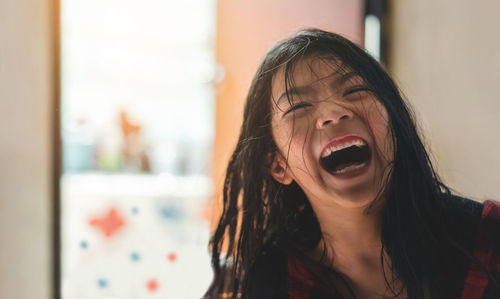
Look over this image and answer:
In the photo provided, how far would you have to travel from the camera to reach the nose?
634mm

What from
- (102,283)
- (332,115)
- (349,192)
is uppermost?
(332,115)

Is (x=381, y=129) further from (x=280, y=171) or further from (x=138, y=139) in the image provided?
(x=138, y=139)

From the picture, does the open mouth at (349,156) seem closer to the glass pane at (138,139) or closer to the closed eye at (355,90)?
the closed eye at (355,90)

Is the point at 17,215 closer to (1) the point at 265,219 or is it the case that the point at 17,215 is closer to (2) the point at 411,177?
(1) the point at 265,219

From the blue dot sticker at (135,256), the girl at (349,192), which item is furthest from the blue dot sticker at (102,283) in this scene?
the girl at (349,192)

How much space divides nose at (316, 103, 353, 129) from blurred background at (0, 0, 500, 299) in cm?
49

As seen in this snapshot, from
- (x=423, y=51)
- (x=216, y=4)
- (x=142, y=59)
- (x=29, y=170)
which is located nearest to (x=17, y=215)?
(x=29, y=170)

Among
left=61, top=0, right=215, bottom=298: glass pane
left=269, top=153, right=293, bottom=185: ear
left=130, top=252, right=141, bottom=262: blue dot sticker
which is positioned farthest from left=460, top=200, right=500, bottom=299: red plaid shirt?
left=130, top=252, right=141, bottom=262: blue dot sticker

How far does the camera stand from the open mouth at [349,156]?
637 mm

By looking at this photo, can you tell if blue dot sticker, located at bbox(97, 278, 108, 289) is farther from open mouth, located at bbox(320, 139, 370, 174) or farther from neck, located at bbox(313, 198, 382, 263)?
open mouth, located at bbox(320, 139, 370, 174)

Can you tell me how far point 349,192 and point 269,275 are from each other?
0.82 ft

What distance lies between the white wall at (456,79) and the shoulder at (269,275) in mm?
427

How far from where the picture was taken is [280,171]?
79cm

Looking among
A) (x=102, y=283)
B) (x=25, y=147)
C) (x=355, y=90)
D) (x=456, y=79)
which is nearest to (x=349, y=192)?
(x=355, y=90)
